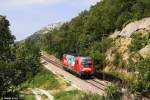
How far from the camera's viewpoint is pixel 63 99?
57250 millimetres

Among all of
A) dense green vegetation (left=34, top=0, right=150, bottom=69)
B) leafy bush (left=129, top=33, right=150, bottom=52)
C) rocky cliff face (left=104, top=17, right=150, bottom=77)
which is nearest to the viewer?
leafy bush (left=129, top=33, right=150, bottom=52)

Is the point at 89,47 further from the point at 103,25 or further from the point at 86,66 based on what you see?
the point at 86,66

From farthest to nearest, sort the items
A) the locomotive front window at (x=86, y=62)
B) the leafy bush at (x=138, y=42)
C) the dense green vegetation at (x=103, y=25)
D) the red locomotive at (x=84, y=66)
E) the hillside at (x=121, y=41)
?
the dense green vegetation at (x=103, y=25), the leafy bush at (x=138, y=42), the locomotive front window at (x=86, y=62), the red locomotive at (x=84, y=66), the hillside at (x=121, y=41)

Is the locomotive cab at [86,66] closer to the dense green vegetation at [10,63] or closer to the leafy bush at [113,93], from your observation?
the leafy bush at [113,93]

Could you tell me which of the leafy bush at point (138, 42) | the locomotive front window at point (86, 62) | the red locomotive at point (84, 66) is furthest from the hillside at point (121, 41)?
the locomotive front window at point (86, 62)

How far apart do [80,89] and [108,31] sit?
37.1m

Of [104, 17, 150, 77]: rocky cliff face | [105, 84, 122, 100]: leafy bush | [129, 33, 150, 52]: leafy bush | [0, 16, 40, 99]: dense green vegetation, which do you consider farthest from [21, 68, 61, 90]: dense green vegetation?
[0, 16, 40, 99]: dense green vegetation

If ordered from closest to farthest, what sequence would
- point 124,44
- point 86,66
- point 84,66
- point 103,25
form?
point 84,66
point 86,66
point 124,44
point 103,25

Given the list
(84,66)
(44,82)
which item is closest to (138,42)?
(84,66)

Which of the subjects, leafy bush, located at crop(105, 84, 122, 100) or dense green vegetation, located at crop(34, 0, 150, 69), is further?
dense green vegetation, located at crop(34, 0, 150, 69)

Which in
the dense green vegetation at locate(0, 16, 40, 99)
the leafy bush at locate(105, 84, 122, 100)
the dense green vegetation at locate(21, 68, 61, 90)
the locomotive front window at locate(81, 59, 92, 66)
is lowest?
the dense green vegetation at locate(21, 68, 61, 90)

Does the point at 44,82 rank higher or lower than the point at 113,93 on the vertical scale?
lower

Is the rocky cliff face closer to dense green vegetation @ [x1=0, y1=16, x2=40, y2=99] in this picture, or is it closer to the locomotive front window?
the locomotive front window

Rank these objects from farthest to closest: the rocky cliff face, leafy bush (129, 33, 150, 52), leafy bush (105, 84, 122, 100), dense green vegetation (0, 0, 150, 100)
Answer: the rocky cliff face, leafy bush (129, 33, 150, 52), leafy bush (105, 84, 122, 100), dense green vegetation (0, 0, 150, 100)
